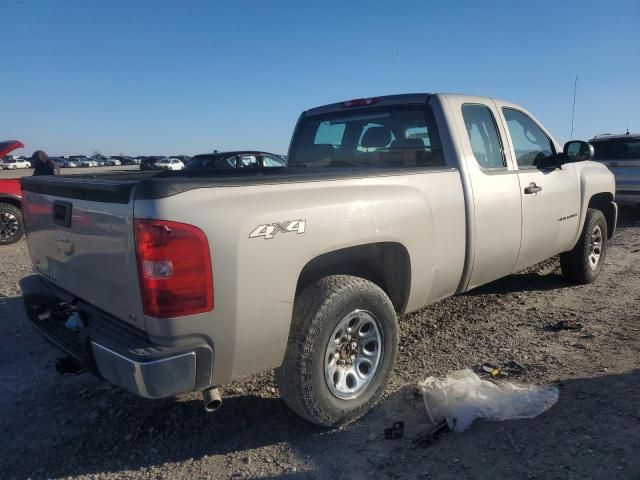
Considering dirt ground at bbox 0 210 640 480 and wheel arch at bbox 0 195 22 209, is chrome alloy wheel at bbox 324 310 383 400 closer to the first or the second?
dirt ground at bbox 0 210 640 480

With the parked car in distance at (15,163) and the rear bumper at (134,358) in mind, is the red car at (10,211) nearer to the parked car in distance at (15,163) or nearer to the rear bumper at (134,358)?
the rear bumper at (134,358)

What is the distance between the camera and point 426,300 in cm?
343

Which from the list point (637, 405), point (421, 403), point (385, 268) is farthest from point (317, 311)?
point (637, 405)

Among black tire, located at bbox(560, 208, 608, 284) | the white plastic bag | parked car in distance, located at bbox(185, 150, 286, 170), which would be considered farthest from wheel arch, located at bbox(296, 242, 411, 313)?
parked car in distance, located at bbox(185, 150, 286, 170)

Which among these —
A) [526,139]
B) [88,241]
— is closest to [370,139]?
[526,139]

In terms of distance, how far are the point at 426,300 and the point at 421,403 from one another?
697 millimetres

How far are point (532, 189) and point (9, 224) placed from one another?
894 centimetres

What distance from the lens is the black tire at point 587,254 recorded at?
5.32m

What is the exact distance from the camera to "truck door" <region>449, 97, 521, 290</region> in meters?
3.62

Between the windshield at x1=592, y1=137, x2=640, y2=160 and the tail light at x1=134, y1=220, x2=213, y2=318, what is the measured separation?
34.6 feet

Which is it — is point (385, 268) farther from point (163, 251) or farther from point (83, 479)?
point (83, 479)

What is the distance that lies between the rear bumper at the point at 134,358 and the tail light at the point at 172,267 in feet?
0.58

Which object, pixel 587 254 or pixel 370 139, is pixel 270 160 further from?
pixel 370 139

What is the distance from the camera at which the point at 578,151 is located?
4715 mm
